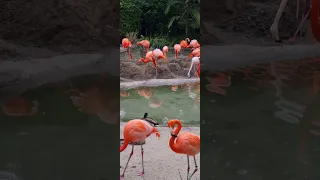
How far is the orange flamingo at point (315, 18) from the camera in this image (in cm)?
156

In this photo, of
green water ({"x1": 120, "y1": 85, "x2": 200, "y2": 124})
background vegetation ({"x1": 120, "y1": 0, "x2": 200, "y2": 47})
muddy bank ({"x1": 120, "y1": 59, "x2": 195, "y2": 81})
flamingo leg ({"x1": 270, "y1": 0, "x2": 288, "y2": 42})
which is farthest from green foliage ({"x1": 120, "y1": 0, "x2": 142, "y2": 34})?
flamingo leg ({"x1": 270, "y1": 0, "x2": 288, "y2": 42})

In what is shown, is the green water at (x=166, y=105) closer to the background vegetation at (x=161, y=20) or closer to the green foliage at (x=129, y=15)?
the background vegetation at (x=161, y=20)

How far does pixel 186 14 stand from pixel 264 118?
29.0 feet

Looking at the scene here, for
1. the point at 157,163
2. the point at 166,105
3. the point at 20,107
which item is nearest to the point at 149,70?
the point at 166,105

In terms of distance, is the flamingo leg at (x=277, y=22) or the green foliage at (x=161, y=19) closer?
the flamingo leg at (x=277, y=22)

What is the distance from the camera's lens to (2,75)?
5.32 ft

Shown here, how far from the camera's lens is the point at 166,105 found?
4930mm

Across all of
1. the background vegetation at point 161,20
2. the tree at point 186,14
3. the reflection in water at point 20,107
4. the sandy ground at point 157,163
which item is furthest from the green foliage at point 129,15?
the reflection in water at point 20,107

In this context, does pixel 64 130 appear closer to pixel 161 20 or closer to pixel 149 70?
pixel 149 70

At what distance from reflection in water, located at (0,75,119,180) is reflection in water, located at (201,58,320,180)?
1.30 ft

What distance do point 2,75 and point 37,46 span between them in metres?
0.20

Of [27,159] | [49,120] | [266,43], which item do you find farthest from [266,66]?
[27,159]

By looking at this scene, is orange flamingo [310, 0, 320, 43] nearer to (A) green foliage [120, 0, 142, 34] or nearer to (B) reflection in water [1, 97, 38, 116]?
(B) reflection in water [1, 97, 38, 116]

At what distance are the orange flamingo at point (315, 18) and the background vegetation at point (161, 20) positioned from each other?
8.19 meters
